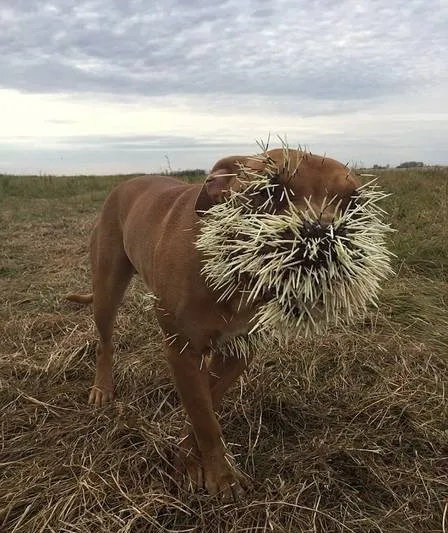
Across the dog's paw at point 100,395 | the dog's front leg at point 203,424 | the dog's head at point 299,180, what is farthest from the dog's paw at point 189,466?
the dog's head at point 299,180

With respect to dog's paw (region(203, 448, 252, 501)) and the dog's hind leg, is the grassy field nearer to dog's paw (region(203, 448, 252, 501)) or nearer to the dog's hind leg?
dog's paw (region(203, 448, 252, 501))

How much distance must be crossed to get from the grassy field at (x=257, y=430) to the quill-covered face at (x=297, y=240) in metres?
1.04

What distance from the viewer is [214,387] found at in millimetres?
3074

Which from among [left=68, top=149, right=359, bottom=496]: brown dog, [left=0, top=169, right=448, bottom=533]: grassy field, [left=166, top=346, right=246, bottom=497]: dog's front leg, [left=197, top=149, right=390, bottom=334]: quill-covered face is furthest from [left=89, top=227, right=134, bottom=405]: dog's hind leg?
[left=197, top=149, right=390, bottom=334]: quill-covered face

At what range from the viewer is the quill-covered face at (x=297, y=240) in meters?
1.93

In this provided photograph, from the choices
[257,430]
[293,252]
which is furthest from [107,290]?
[293,252]

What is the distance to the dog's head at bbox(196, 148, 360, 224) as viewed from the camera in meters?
2.08

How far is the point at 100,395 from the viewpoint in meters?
3.83

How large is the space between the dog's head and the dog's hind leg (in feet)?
6.18

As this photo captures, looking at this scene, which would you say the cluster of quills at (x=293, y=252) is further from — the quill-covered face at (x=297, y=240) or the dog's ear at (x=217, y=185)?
the dog's ear at (x=217, y=185)

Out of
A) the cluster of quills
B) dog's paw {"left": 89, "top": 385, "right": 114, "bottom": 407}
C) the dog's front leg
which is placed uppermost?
the cluster of quills

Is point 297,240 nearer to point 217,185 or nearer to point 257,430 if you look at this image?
point 217,185

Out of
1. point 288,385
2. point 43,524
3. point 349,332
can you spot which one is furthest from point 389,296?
point 43,524

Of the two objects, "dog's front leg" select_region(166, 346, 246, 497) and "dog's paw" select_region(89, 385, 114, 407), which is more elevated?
"dog's front leg" select_region(166, 346, 246, 497)
